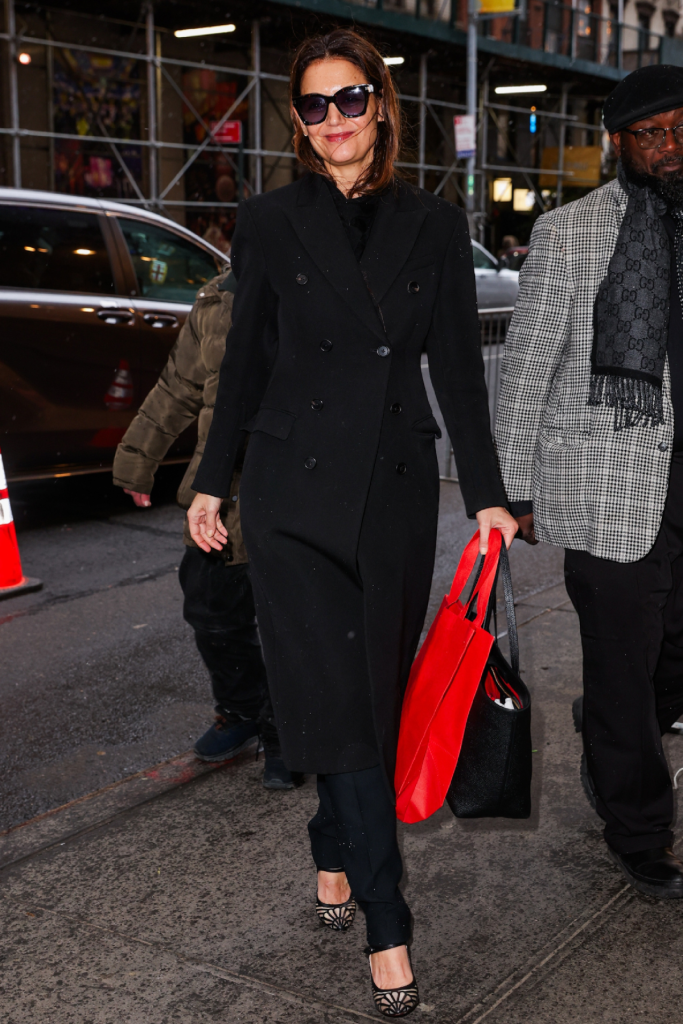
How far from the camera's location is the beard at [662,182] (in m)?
3.02

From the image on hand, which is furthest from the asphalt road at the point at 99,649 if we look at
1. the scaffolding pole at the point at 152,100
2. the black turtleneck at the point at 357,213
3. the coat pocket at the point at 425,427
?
the scaffolding pole at the point at 152,100

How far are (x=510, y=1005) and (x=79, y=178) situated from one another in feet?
63.6

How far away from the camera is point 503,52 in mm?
28828

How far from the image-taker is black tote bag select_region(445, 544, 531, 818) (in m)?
2.67

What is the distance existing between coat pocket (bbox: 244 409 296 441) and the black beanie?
46.2 inches

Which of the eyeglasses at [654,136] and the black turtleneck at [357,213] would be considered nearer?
the black turtleneck at [357,213]

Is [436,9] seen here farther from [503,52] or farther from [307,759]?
[307,759]

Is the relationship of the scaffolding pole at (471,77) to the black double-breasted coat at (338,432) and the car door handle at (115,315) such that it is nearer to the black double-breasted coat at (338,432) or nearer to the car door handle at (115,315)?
the car door handle at (115,315)

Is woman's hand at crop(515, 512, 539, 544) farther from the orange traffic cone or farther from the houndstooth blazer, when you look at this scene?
the orange traffic cone

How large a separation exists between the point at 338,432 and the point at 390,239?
44cm

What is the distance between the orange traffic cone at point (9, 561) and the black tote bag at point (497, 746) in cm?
338

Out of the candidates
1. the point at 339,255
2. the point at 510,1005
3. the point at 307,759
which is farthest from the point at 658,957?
the point at 339,255

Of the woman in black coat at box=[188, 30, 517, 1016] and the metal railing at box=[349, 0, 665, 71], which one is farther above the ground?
the metal railing at box=[349, 0, 665, 71]

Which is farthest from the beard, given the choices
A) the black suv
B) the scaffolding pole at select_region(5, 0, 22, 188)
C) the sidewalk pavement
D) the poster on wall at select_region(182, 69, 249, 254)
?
the poster on wall at select_region(182, 69, 249, 254)
